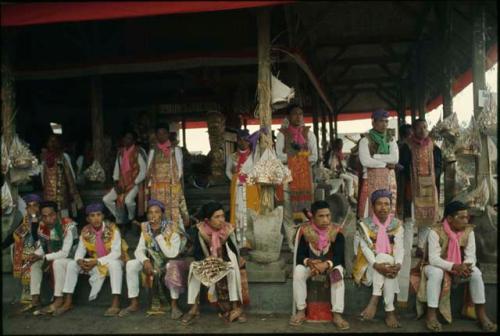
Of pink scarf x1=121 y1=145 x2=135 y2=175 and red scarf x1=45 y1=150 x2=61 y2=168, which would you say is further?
red scarf x1=45 y1=150 x2=61 y2=168

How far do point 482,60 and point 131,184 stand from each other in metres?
4.40

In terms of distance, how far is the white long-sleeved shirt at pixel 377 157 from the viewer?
494 centimetres

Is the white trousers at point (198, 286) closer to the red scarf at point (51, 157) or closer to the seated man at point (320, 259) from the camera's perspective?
the seated man at point (320, 259)

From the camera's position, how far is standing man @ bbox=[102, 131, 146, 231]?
236 inches

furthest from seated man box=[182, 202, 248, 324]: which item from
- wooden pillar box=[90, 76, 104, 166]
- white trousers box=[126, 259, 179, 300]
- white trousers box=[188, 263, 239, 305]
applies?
wooden pillar box=[90, 76, 104, 166]

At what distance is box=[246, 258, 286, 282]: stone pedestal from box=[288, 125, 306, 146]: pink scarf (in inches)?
58.8

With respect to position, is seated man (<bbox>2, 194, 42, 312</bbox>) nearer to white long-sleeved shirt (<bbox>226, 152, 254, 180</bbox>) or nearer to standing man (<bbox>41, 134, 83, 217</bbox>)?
standing man (<bbox>41, 134, 83, 217</bbox>)

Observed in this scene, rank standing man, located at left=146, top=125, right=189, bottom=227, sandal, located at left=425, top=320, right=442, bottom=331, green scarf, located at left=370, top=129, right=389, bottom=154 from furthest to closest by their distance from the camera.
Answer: standing man, located at left=146, top=125, right=189, bottom=227
green scarf, located at left=370, top=129, right=389, bottom=154
sandal, located at left=425, top=320, right=442, bottom=331

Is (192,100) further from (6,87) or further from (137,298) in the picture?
(137,298)

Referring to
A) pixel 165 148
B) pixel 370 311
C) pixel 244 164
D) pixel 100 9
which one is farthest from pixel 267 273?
pixel 100 9

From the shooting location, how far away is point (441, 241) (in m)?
4.16

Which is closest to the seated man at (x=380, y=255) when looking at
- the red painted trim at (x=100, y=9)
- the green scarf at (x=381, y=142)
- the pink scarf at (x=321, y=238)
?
the pink scarf at (x=321, y=238)

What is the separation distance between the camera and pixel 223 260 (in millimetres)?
4430

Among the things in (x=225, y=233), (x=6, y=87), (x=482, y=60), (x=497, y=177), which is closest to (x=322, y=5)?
(x=482, y=60)
